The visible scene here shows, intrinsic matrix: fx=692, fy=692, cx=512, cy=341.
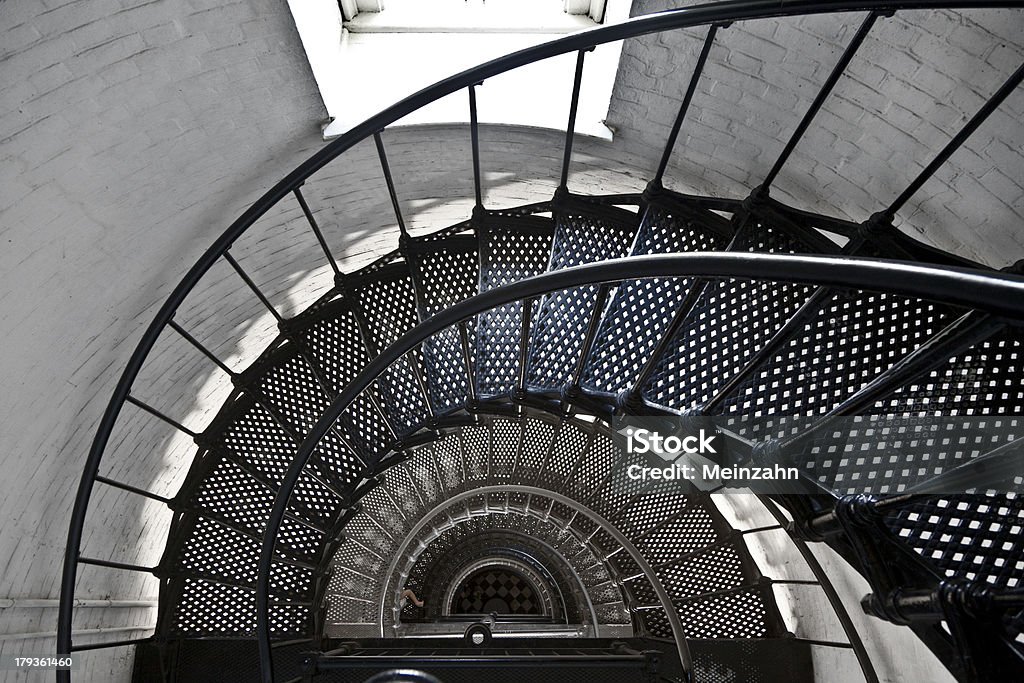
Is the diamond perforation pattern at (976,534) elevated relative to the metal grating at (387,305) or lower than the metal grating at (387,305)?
lower

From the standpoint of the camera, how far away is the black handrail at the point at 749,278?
1057mm

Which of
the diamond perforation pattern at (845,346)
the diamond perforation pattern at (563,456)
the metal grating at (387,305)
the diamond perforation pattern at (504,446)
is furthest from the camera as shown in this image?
the diamond perforation pattern at (504,446)

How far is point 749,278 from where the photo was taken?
5.10ft

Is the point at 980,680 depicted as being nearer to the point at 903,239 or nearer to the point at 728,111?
the point at 903,239

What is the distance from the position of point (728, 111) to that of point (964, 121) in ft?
2.67

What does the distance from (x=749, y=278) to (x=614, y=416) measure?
1085 mm

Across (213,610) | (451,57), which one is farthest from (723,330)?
(213,610)

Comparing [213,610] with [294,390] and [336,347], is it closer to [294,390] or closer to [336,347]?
[294,390]

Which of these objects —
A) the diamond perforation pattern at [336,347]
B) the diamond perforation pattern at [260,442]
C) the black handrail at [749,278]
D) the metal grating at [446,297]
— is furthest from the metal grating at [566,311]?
the diamond perforation pattern at [260,442]

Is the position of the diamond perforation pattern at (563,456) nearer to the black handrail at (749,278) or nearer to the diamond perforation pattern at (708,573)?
the diamond perforation pattern at (708,573)

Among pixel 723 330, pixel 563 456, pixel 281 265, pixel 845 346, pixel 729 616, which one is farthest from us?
pixel 563 456

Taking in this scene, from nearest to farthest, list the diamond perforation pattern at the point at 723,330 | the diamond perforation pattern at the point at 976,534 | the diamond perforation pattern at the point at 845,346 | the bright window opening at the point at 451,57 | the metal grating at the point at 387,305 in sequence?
the diamond perforation pattern at the point at 976,534
the diamond perforation pattern at the point at 845,346
the diamond perforation pattern at the point at 723,330
the bright window opening at the point at 451,57
the metal grating at the point at 387,305

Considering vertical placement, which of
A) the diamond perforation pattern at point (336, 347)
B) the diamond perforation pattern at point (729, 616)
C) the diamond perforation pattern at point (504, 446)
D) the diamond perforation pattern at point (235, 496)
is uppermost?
the diamond perforation pattern at point (336, 347)

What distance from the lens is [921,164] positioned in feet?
7.59
